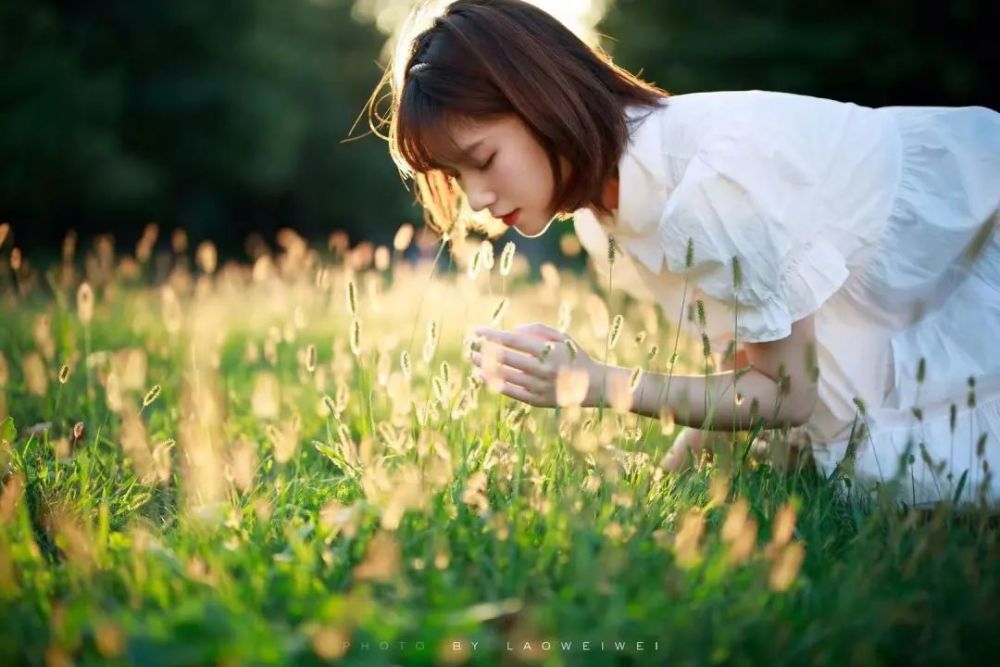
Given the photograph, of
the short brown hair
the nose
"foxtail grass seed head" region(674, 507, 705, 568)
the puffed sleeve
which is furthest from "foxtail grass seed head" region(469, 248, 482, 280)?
"foxtail grass seed head" region(674, 507, 705, 568)

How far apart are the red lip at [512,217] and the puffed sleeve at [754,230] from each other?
367 millimetres

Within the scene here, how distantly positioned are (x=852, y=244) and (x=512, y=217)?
2.74ft

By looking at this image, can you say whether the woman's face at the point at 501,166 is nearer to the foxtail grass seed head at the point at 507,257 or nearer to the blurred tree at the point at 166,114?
the foxtail grass seed head at the point at 507,257

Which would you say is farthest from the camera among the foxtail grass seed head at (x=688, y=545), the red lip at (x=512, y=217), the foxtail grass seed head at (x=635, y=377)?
the red lip at (x=512, y=217)

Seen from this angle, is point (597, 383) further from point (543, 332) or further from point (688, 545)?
point (688, 545)

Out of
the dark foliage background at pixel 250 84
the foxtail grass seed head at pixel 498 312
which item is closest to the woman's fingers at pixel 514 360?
the foxtail grass seed head at pixel 498 312

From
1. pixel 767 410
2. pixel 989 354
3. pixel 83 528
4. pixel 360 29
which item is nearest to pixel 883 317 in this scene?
pixel 989 354

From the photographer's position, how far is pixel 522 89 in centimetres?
217

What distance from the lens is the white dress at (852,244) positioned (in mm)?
2121

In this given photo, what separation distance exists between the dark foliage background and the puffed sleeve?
43.2ft

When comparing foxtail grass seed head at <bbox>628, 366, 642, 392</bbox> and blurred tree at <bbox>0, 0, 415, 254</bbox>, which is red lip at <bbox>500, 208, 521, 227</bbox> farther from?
blurred tree at <bbox>0, 0, 415, 254</bbox>

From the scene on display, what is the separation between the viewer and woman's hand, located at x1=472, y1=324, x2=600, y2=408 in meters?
2.08

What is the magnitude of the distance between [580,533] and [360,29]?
3543 centimetres

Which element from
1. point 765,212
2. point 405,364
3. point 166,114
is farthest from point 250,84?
point 765,212
